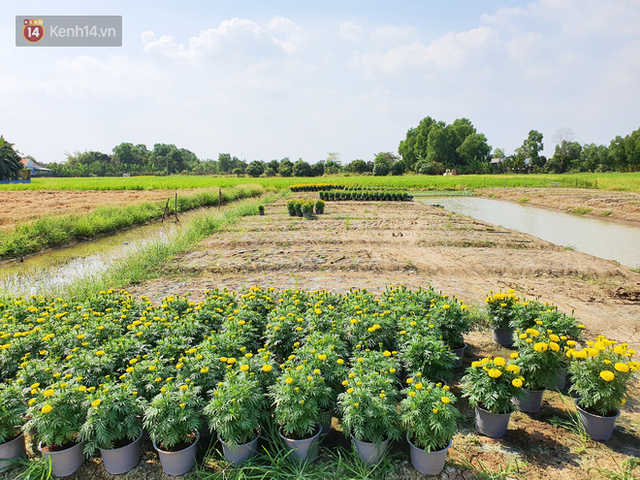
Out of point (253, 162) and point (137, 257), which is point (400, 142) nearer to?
point (253, 162)

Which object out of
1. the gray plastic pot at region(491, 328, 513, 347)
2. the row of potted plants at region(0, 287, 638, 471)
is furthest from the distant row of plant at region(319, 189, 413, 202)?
the row of potted plants at region(0, 287, 638, 471)

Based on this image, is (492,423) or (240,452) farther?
(492,423)

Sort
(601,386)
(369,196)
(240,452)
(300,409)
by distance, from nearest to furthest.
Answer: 1. (300,409)
2. (240,452)
3. (601,386)
4. (369,196)

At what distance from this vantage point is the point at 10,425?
3.05 meters

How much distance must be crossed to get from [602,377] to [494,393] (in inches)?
36.4

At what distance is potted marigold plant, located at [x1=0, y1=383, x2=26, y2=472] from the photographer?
3.00 metres

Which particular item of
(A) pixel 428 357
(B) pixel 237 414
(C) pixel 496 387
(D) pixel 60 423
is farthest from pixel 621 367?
(D) pixel 60 423

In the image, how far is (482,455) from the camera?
322 centimetres

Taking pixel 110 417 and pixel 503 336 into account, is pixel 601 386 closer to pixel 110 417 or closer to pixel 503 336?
Answer: pixel 503 336

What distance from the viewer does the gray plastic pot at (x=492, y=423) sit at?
11.0ft

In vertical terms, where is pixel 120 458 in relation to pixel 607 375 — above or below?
below

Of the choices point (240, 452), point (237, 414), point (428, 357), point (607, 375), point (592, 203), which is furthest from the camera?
point (592, 203)

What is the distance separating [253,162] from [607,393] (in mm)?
67610

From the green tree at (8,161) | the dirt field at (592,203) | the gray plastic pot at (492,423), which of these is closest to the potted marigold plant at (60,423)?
the gray plastic pot at (492,423)
